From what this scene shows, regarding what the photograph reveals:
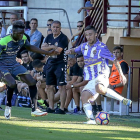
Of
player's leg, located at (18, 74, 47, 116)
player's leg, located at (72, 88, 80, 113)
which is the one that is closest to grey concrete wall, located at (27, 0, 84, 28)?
player's leg, located at (72, 88, 80, 113)

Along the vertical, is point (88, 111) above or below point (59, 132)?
above

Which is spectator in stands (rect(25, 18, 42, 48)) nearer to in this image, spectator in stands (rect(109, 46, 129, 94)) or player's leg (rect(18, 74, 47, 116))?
spectator in stands (rect(109, 46, 129, 94))

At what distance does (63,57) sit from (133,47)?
5061mm

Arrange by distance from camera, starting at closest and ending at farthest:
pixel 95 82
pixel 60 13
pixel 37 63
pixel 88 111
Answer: pixel 88 111 < pixel 95 82 < pixel 37 63 < pixel 60 13

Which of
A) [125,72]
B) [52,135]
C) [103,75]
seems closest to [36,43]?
[125,72]

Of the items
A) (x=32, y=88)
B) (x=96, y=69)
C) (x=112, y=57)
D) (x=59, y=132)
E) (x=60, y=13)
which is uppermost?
(x=60, y=13)

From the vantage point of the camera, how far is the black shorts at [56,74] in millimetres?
12727

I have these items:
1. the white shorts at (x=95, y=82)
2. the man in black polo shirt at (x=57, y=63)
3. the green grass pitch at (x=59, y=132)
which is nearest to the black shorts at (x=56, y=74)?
the man in black polo shirt at (x=57, y=63)

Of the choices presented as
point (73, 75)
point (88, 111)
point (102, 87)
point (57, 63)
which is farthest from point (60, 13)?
point (88, 111)

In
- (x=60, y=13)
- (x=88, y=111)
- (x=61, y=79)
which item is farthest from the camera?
(x=60, y=13)

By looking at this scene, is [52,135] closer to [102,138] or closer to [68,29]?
[102,138]

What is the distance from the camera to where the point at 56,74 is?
1284 cm

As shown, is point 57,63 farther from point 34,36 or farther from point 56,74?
point 34,36

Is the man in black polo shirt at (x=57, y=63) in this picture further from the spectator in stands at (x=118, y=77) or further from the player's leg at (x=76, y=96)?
the spectator in stands at (x=118, y=77)
